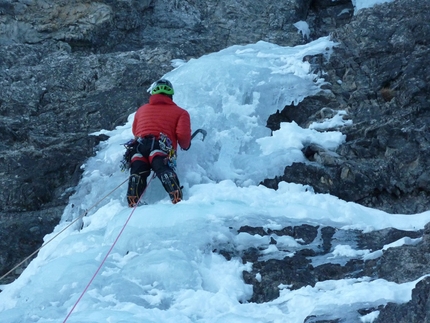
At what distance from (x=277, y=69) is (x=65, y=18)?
423 centimetres

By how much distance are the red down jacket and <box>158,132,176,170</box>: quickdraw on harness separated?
121mm

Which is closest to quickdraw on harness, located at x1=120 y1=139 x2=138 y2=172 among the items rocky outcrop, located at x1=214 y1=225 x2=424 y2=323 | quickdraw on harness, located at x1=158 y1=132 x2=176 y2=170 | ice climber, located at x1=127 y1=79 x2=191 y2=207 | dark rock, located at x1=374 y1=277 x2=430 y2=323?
ice climber, located at x1=127 y1=79 x2=191 y2=207

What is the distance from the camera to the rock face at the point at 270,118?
5.79 metres

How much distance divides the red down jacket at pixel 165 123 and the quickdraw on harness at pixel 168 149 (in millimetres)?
121

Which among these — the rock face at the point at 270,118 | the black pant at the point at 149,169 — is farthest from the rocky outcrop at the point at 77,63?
the black pant at the point at 149,169

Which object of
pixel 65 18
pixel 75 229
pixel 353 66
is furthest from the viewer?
pixel 65 18

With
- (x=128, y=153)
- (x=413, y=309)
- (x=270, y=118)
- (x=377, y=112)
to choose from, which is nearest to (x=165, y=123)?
(x=128, y=153)

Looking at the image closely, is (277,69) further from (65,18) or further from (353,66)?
(65,18)

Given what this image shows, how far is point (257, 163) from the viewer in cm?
741

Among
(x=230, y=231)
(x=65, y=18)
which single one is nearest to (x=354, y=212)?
(x=230, y=231)

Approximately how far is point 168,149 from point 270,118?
201 centimetres

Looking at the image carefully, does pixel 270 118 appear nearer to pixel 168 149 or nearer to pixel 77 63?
pixel 168 149

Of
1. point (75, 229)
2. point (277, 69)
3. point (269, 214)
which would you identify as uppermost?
point (277, 69)

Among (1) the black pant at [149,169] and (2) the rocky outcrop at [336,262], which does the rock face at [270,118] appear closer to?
(2) the rocky outcrop at [336,262]
